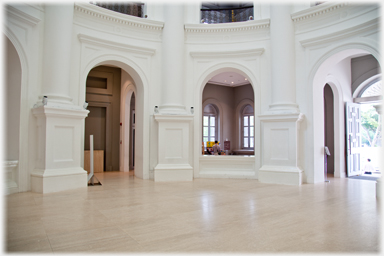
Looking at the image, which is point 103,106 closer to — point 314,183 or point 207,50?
point 207,50

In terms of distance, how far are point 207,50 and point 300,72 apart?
3008 millimetres

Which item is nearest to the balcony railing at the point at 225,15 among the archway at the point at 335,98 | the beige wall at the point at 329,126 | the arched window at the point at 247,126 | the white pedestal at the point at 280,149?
the archway at the point at 335,98

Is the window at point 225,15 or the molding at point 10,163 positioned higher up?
the window at point 225,15

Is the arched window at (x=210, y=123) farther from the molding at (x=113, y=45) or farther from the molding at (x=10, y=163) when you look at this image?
the molding at (x=10, y=163)

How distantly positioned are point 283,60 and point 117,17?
5114 millimetres

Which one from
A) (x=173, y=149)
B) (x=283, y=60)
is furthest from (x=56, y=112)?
(x=283, y=60)

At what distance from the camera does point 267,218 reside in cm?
431

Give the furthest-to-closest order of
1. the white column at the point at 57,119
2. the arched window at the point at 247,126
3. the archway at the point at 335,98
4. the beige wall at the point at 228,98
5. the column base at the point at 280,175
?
the arched window at the point at 247,126
the beige wall at the point at 228,98
the archway at the point at 335,98
the column base at the point at 280,175
the white column at the point at 57,119

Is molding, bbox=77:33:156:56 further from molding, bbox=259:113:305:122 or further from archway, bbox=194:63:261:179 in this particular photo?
molding, bbox=259:113:305:122

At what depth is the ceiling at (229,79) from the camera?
14.6m

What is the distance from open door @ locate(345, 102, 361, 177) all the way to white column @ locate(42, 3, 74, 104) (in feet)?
30.2

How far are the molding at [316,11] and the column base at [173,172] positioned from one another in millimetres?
5539

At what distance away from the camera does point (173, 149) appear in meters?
8.55

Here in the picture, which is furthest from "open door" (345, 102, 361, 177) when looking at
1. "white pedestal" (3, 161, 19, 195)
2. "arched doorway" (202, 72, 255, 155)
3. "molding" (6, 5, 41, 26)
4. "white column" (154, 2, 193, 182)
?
"white pedestal" (3, 161, 19, 195)
